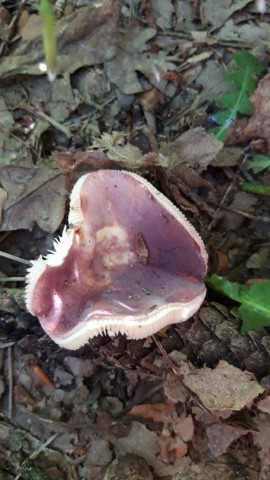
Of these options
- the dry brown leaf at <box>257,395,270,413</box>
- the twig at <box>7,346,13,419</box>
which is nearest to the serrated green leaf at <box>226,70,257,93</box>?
the dry brown leaf at <box>257,395,270,413</box>

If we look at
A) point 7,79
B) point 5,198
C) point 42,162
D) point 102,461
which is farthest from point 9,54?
point 102,461

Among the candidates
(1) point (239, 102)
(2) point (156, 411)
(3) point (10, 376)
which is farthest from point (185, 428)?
(1) point (239, 102)

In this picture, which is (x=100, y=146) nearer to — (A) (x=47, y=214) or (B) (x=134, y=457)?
(A) (x=47, y=214)

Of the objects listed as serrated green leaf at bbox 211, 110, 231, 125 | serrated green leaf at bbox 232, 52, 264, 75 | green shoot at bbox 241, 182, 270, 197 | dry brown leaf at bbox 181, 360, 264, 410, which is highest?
serrated green leaf at bbox 232, 52, 264, 75

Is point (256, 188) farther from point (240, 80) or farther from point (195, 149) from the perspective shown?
point (240, 80)

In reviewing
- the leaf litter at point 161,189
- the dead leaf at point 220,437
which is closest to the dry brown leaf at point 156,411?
the leaf litter at point 161,189

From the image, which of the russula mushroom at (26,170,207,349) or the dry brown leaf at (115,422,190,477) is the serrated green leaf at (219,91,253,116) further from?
the dry brown leaf at (115,422,190,477)
